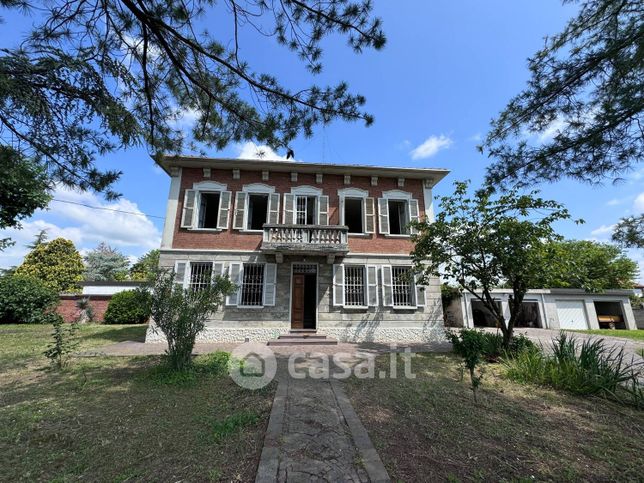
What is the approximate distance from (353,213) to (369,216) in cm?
149

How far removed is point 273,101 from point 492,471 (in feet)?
16.0

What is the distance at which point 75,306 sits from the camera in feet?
47.0

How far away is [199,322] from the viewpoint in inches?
225

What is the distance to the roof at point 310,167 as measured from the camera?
36.2 feet

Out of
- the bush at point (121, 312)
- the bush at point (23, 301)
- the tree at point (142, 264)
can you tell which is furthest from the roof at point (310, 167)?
the tree at point (142, 264)

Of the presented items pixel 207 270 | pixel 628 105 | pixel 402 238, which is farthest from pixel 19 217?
pixel 628 105

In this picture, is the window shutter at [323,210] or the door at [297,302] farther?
the window shutter at [323,210]

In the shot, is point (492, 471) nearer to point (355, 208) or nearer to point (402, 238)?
point (402, 238)

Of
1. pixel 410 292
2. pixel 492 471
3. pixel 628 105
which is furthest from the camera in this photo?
pixel 410 292

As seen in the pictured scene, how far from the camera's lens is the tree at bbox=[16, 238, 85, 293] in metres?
21.2

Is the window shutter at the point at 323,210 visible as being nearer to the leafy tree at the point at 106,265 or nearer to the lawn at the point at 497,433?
the lawn at the point at 497,433

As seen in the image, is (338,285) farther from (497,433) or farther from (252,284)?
(497,433)

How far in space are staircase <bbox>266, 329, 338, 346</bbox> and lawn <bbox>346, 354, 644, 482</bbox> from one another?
4.66m

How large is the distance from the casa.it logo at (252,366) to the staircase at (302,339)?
0.90m
